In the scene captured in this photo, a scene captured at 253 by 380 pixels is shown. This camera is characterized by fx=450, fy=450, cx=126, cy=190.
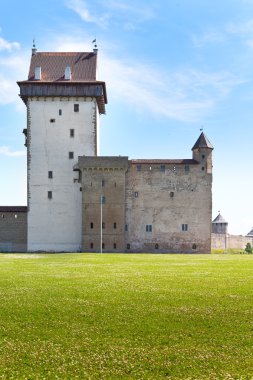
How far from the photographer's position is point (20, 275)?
20.3m

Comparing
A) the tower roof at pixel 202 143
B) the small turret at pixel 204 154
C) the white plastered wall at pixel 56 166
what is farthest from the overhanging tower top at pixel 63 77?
the small turret at pixel 204 154

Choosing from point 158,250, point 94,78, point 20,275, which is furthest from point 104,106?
point 20,275

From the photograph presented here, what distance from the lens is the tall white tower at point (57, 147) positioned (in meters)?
53.1

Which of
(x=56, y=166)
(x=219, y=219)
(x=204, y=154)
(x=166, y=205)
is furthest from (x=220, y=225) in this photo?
(x=56, y=166)

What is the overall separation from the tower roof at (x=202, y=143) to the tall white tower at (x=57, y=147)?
12226 mm

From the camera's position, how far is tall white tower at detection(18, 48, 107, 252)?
5306 cm

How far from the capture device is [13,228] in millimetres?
53656

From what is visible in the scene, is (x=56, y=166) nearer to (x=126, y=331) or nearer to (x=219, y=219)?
(x=219, y=219)

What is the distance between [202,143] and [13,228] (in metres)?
24.9

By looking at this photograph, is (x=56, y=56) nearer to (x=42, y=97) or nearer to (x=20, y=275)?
(x=42, y=97)

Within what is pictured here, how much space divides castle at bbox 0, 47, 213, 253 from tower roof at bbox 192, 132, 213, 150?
12 cm

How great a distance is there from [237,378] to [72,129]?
4811 centimetres

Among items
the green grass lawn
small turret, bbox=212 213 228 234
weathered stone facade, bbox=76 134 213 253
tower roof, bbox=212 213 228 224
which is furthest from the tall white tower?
the green grass lawn

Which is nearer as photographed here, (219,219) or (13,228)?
(13,228)
